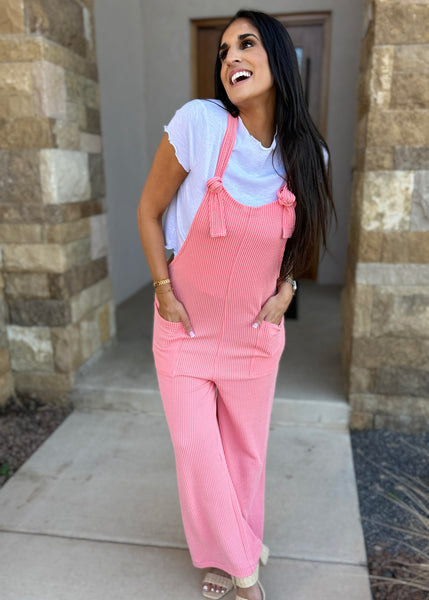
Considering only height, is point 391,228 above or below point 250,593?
above

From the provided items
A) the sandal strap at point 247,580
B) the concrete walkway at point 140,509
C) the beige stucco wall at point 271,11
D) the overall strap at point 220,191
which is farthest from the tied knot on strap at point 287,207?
the beige stucco wall at point 271,11

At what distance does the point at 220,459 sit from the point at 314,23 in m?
4.27

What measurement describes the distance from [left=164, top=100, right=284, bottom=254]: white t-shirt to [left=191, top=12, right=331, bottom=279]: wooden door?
3410mm

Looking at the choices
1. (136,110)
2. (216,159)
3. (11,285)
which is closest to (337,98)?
(136,110)

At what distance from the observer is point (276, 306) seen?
1.48m

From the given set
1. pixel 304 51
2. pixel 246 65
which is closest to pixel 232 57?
pixel 246 65

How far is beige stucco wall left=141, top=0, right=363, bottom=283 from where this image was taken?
4.38m

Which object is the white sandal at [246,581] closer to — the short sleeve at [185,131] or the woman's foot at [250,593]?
the woman's foot at [250,593]

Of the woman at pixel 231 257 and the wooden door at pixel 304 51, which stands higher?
the wooden door at pixel 304 51

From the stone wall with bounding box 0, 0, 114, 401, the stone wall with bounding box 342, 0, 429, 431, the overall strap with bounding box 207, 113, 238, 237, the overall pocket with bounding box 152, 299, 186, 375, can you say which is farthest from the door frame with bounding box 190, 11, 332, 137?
the overall pocket with bounding box 152, 299, 186, 375

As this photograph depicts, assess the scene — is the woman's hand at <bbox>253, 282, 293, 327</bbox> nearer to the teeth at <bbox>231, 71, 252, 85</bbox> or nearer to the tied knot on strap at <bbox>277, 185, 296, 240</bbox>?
the tied knot on strap at <bbox>277, 185, 296, 240</bbox>

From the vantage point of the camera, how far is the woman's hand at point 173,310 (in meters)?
1.41

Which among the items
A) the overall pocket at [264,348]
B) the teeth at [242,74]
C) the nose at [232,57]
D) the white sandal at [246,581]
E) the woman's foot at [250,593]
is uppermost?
the nose at [232,57]

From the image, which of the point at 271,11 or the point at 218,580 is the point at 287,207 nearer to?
the point at 218,580
